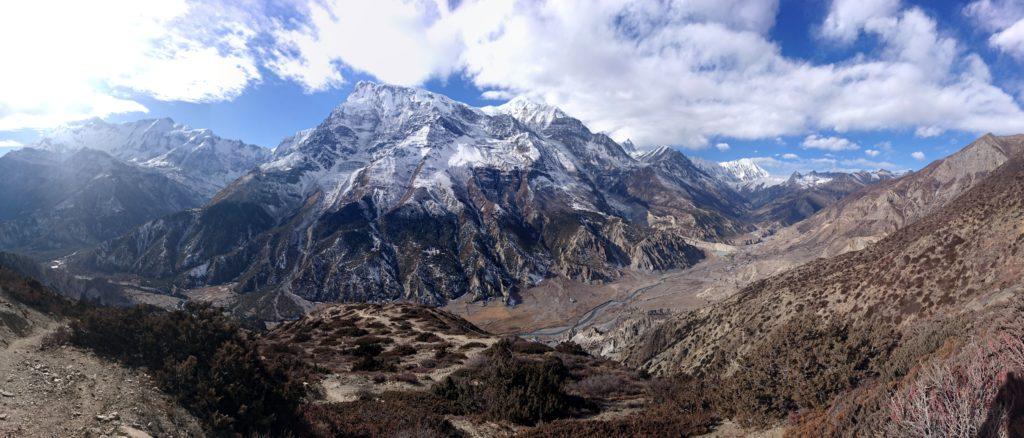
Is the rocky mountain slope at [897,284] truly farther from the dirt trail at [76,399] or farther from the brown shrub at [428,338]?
the dirt trail at [76,399]

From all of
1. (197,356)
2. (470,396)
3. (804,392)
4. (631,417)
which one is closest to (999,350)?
(804,392)

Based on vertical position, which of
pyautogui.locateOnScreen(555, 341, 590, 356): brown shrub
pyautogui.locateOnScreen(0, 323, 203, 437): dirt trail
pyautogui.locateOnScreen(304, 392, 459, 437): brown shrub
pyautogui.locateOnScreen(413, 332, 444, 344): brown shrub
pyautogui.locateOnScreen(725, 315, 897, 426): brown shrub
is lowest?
pyautogui.locateOnScreen(555, 341, 590, 356): brown shrub

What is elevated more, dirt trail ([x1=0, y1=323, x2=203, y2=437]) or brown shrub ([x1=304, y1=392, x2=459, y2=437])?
dirt trail ([x1=0, y1=323, x2=203, y2=437])

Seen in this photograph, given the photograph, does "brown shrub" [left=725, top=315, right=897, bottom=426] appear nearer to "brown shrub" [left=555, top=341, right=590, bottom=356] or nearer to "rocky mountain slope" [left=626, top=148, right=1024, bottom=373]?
"rocky mountain slope" [left=626, top=148, right=1024, bottom=373]

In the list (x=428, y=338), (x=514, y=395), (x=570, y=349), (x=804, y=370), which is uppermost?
(x=804, y=370)

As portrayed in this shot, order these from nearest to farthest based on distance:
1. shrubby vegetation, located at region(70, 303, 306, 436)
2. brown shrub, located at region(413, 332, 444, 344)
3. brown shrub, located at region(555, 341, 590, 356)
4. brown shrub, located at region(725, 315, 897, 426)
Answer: shrubby vegetation, located at region(70, 303, 306, 436)
brown shrub, located at region(725, 315, 897, 426)
brown shrub, located at region(555, 341, 590, 356)
brown shrub, located at region(413, 332, 444, 344)

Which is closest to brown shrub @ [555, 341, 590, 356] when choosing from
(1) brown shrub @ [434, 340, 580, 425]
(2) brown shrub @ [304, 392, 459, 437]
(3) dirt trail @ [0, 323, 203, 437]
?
(1) brown shrub @ [434, 340, 580, 425]

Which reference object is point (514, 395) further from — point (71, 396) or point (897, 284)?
point (897, 284)

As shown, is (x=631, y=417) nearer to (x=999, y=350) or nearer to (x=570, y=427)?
(x=570, y=427)

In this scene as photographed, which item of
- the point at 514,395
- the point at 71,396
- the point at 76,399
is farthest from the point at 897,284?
the point at 71,396
